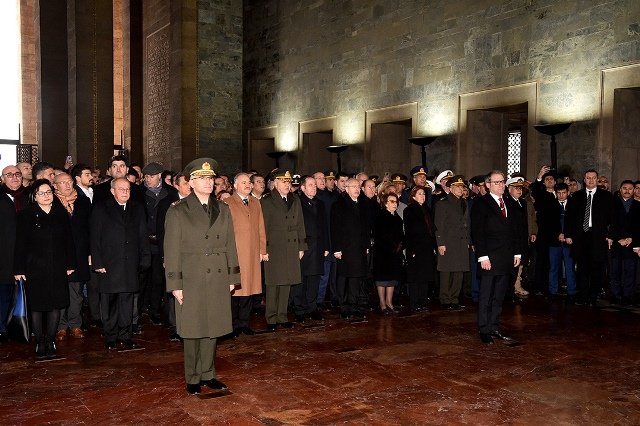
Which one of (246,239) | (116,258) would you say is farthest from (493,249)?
(116,258)

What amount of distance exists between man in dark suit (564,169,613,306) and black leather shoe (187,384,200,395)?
19.7ft

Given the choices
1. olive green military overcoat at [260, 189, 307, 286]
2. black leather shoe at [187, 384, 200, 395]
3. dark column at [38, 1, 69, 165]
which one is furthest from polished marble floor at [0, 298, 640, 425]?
dark column at [38, 1, 69, 165]

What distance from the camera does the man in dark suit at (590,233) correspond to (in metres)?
8.77

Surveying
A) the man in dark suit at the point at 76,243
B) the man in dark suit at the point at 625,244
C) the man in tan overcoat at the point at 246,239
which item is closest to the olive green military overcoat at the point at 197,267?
the man in tan overcoat at the point at 246,239

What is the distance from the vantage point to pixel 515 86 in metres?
12.2

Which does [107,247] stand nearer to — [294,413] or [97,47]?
[294,413]

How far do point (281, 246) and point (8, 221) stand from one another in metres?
2.86

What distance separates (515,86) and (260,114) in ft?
30.9

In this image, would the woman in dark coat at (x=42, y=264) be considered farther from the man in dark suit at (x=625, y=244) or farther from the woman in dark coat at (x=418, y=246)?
the man in dark suit at (x=625, y=244)

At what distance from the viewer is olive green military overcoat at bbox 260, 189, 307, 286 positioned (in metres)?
7.35

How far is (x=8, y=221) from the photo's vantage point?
6.76 metres

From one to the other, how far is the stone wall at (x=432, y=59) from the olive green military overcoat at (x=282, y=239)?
19.8 feet

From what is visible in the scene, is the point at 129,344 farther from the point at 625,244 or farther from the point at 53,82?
the point at 53,82

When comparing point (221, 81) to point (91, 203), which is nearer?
point (91, 203)
